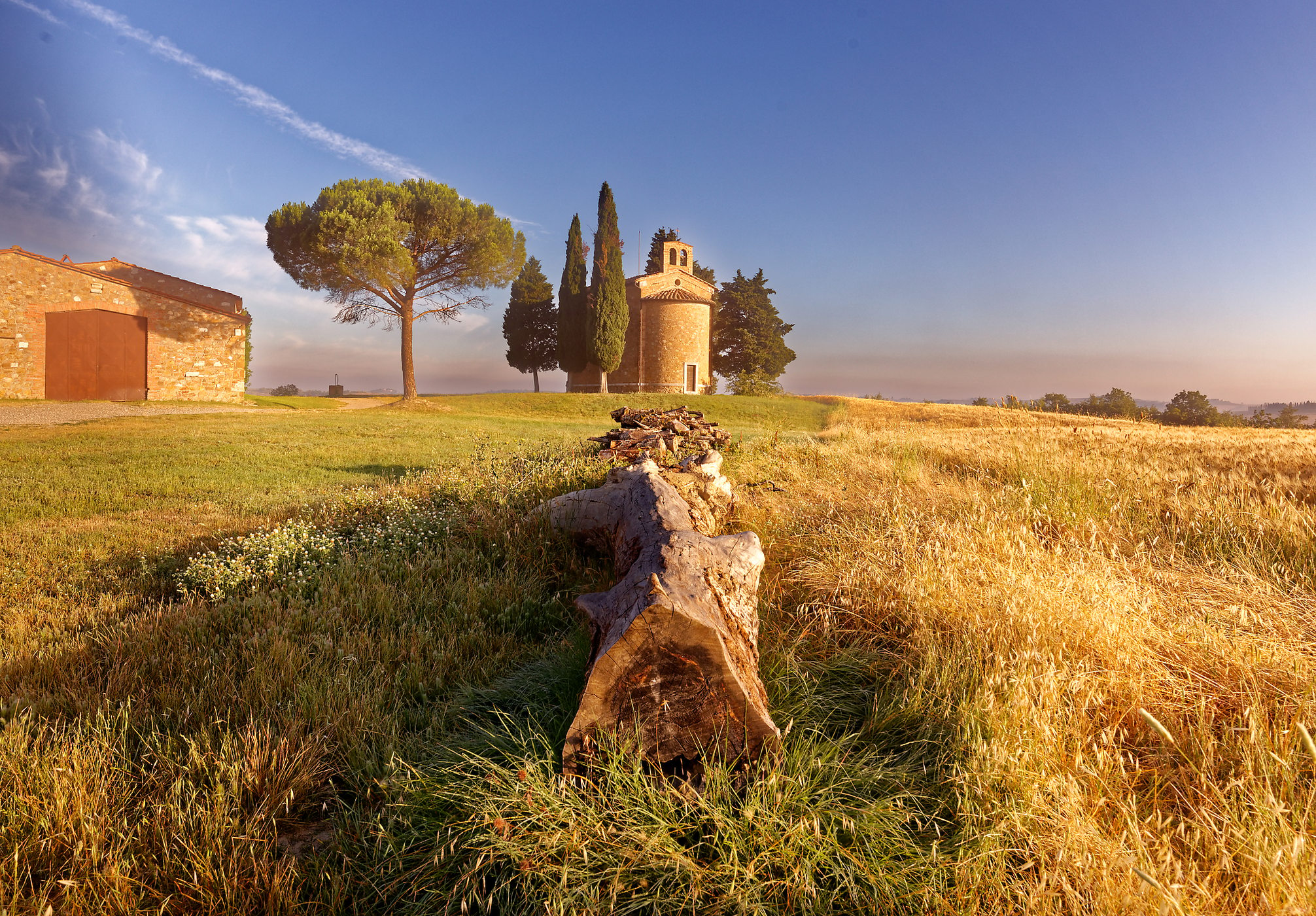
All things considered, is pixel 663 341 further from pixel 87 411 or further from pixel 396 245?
pixel 87 411

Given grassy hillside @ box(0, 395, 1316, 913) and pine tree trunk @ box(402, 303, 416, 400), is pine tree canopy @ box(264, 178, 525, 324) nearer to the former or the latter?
pine tree trunk @ box(402, 303, 416, 400)

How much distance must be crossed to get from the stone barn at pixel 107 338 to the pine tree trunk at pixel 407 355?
6.27m

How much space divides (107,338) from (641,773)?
92.5ft

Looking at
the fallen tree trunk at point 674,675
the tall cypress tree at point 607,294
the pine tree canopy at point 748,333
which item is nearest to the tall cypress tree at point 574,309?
the tall cypress tree at point 607,294

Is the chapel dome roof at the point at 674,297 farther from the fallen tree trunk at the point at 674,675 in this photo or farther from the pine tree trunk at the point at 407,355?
the fallen tree trunk at the point at 674,675

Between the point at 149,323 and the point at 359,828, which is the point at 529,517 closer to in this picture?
the point at 359,828

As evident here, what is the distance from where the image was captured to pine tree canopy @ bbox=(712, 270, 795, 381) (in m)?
40.2

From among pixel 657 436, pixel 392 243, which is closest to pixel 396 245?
pixel 392 243

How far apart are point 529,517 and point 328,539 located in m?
1.50

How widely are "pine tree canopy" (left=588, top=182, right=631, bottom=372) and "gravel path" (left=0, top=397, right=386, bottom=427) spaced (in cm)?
1557

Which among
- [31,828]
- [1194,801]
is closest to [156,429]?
[31,828]

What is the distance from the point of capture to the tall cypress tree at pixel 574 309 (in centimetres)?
3167

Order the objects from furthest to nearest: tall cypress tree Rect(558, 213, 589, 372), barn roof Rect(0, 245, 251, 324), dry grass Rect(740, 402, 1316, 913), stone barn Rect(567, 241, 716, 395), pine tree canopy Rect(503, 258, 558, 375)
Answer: pine tree canopy Rect(503, 258, 558, 375), stone barn Rect(567, 241, 716, 395), tall cypress tree Rect(558, 213, 589, 372), barn roof Rect(0, 245, 251, 324), dry grass Rect(740, 402, 1316, 913)

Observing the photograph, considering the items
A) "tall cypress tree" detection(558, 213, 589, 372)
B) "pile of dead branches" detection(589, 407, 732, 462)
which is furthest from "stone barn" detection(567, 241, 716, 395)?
"pile of dead branches" detection(589, 407, 732, 462)
